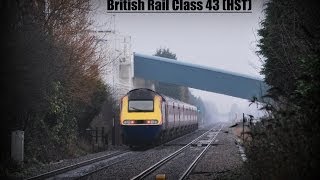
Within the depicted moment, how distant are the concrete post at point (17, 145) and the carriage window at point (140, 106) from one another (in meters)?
9.75

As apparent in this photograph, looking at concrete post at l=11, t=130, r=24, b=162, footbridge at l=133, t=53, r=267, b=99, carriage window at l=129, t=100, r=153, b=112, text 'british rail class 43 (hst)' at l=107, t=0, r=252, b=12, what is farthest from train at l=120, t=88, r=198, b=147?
text 'british rail class 43 (hst)' at l=107, t=0, r=252, b=12

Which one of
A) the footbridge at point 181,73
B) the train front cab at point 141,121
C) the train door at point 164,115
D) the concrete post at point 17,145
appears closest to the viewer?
the concrete post at point 17,145

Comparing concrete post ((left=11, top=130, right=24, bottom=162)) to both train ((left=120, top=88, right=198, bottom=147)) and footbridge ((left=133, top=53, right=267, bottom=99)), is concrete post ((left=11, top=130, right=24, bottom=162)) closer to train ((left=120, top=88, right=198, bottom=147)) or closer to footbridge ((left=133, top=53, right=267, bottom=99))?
train ((left=120, top=88, right=198, bottom=147))

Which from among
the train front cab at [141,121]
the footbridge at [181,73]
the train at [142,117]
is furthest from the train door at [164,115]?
the footbridge at [181,73]

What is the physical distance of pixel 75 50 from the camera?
2017 centimetres

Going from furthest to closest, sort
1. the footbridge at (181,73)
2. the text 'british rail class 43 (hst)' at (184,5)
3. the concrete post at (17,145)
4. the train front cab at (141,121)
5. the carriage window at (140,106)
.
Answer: the footbridge at (181,73) → the carriage window at (140,106) → the train front cab at (141,121) → the concrete post at (17,145) → the text 'british rail class 43 (hst)' at (184,5)

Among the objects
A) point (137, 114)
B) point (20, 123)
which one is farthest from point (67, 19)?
point (137, 114)

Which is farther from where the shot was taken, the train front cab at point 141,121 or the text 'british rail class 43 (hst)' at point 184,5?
the train front cab at point 141,121

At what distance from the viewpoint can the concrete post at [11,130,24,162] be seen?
15.3 meters

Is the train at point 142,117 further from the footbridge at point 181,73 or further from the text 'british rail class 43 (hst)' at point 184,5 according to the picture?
the text 'british rail class 43 (hst)' at point 184,5

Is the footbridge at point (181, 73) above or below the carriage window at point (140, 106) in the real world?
above

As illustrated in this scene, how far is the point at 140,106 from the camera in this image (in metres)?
24.9

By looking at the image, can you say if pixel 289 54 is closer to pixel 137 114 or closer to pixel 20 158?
pixel 20 158

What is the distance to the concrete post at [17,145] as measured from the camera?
15.3 metres
